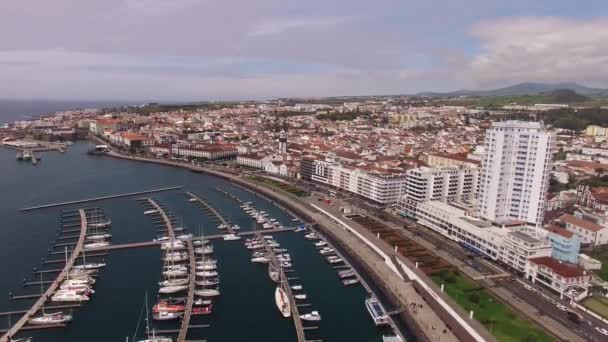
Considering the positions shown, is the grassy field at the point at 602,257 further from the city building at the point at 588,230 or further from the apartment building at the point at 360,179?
the apartment building at the point at 360,179

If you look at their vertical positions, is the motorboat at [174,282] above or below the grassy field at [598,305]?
below

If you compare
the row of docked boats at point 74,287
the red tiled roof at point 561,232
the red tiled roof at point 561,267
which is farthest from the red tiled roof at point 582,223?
the row of docked boats at point 74,287

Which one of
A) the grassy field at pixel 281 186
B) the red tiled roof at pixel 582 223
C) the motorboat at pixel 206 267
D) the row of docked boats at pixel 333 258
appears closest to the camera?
the row of docked boats at pixel 333 258

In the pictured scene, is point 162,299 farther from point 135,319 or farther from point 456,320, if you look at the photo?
point 456,320

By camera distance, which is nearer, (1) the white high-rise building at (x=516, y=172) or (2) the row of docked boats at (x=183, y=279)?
(2) the row of docked boats at (x=183, y=279)

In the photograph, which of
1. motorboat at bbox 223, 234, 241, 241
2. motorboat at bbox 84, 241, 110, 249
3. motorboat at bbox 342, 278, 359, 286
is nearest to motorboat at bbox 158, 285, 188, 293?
motorboat at bbox 223, 234, 241, 241

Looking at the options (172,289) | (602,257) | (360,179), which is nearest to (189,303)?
(172,289)

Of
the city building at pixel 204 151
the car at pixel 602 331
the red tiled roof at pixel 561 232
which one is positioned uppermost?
the red tiled roof at pixel 561 232
